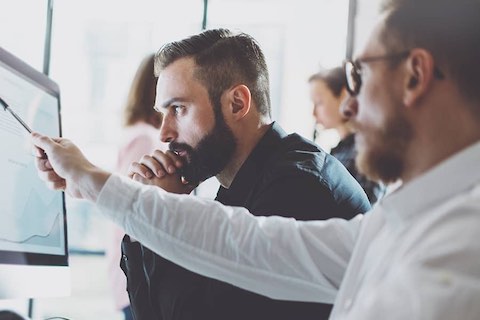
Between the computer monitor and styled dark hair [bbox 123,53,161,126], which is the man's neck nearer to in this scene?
the computer monitor

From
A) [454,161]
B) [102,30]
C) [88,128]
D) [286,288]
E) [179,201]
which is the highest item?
[454,161]

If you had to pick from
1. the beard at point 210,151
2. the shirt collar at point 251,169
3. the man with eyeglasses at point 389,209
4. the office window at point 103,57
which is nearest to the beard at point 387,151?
the man with eyeglasses at point 389,209

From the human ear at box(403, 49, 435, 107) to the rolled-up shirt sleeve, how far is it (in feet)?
1.00

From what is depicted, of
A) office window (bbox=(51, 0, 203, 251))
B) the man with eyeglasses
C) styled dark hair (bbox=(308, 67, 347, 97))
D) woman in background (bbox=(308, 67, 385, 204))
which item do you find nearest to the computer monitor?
the man with eyeglasses

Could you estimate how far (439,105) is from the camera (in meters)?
0.87

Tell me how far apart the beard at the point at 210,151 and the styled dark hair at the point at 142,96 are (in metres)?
0.98

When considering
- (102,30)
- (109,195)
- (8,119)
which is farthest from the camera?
(102,30)

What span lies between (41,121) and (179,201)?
0.43 meters

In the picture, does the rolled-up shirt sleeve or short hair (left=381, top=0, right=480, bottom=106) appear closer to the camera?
short hair (left=381, top=0, right=480, bottom=106)

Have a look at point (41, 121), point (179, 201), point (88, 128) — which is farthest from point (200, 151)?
point (88, 128)

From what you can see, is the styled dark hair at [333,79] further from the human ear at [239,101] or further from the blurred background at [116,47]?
the human ear at [239,101]

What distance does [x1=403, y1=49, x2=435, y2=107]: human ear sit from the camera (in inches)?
34.2

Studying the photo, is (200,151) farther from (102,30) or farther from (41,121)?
(102,30)

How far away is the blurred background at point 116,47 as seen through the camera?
10.2ft
